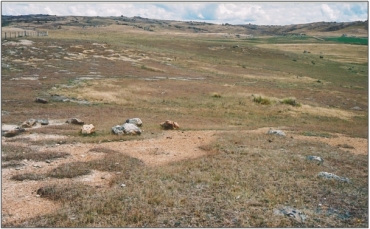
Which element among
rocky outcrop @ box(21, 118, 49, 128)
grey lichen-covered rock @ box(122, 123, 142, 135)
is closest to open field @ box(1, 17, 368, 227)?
grey lichen-covered rock @ box(122, 123, 142, 135)

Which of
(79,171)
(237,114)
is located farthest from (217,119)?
(79,171)

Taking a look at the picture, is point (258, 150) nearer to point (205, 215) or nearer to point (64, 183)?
point (205, 215)

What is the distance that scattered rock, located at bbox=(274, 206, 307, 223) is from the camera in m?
10.9

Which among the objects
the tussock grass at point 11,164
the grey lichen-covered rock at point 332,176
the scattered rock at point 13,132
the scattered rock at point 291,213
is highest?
the scattered rock at point 13,132

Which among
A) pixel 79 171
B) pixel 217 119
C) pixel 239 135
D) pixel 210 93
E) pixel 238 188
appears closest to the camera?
pixel 238 188

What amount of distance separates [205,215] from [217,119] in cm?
2126

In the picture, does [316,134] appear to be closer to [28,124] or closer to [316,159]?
[316,159]

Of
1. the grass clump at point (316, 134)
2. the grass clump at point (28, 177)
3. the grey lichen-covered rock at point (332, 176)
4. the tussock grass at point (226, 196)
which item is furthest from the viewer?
the grass clump at point (316, 134)

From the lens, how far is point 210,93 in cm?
4497

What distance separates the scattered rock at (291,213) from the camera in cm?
1094

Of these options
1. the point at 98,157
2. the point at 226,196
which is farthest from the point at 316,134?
the point at 98,157

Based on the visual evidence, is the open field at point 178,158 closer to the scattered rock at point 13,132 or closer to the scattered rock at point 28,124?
the scattered rock at point 13,132

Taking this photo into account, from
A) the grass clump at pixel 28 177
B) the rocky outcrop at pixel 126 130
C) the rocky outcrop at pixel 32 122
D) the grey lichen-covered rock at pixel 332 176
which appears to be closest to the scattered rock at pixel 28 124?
the rocky outcrop at pixel 32 122

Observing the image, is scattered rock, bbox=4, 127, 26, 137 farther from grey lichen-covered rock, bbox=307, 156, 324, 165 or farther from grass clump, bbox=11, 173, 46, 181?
grey lichen-covered rock, bbox=307, 156, 324, 165
